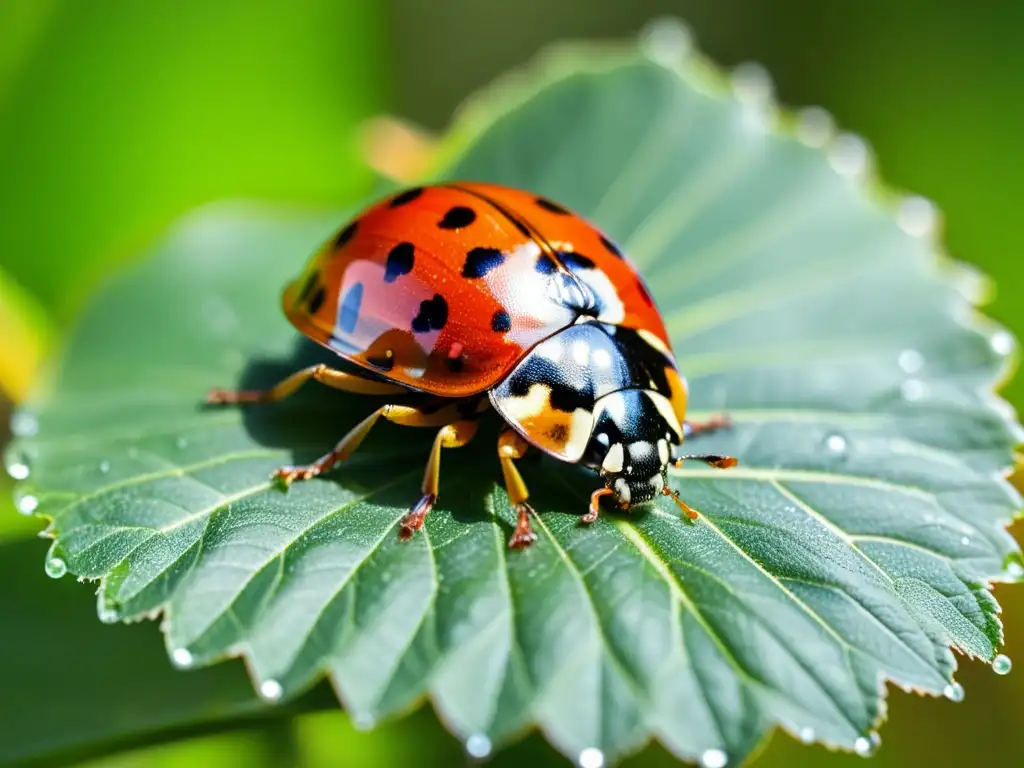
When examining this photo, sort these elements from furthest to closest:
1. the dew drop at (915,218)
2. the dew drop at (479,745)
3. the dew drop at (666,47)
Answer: the dew drop at (666,47) < the dew drop at (915,218) < the dew drop at (479,745)

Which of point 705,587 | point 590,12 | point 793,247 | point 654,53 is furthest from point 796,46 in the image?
point 705,587

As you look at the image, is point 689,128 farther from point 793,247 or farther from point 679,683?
point 679,683

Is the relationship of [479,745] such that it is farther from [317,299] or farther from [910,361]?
[910,361]

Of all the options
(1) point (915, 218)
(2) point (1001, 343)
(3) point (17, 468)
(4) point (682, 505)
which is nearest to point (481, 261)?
(4) point (682, 505)

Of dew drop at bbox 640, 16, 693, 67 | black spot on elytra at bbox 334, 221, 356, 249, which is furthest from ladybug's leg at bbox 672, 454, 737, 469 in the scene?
dew drop at bbox 640, 16, 693, 67

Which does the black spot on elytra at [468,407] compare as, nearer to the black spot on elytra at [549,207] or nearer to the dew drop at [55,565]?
the black spot on elytra at [549,207]

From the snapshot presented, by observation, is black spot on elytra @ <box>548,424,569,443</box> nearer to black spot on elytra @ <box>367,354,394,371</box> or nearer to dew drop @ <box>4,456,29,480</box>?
black spot on elytra @ <box>367,354,394,371</box>

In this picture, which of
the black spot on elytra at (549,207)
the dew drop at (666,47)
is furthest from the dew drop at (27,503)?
the dew drop at (666,47)
